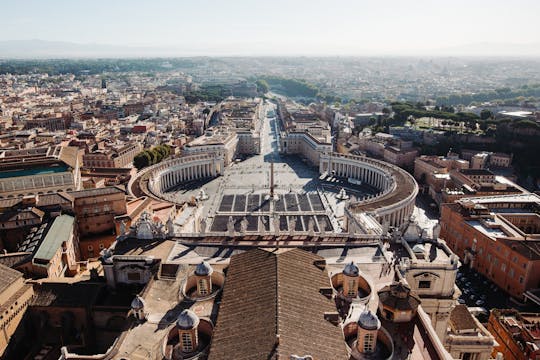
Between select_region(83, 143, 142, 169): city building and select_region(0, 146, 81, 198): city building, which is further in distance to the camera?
select_region(83, 143, 142, 169): city building

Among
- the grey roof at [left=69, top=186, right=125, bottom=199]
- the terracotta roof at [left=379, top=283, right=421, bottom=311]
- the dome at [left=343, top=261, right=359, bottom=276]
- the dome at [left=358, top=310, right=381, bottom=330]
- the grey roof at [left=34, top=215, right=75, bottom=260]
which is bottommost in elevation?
the grey roof at [left=34, top=215, right=75, bottom=260]

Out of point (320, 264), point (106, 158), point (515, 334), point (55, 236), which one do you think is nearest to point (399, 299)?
point (320, 264)

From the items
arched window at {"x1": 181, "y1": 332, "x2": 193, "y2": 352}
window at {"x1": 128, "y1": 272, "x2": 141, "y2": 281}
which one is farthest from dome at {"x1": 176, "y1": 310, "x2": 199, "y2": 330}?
window at {"x1": 128, "y1": 272, "x2": 141, "y2": 281}

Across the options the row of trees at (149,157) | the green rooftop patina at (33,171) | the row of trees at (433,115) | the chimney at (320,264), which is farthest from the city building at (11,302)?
the row of trees at (433,115)

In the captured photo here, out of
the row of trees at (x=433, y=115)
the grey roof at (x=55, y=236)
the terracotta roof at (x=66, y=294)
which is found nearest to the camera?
the terracotta roof at (x=66, y=294)

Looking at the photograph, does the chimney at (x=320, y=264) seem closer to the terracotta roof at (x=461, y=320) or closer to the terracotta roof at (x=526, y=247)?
the terracotta roof at (x=461, y=320)

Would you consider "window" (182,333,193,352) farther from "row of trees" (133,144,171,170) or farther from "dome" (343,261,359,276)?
"row of trees" (133,144,171,170)
